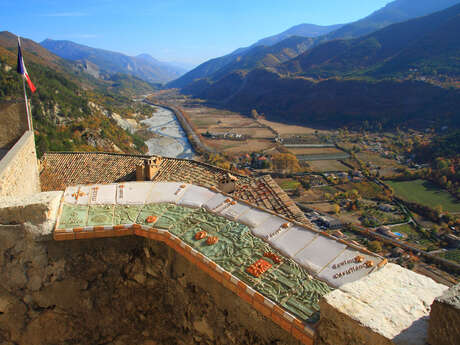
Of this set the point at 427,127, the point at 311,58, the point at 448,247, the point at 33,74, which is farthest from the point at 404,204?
the point at 311,58

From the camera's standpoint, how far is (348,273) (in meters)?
5.07

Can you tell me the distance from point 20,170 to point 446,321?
37.9 ft

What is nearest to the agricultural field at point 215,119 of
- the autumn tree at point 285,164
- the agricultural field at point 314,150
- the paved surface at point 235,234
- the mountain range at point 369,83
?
the mountain range at point 369,83

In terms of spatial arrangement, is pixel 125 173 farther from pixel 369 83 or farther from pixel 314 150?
pixel 369 83

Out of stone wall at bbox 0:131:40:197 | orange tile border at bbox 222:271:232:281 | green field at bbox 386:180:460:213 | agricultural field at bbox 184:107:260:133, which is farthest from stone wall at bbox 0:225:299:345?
agricultural field at bbox 184:107:260:133

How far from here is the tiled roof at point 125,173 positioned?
1246cm

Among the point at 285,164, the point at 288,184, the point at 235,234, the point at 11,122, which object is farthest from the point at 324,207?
the point at 235,234

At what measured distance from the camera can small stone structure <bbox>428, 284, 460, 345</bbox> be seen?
126 inches

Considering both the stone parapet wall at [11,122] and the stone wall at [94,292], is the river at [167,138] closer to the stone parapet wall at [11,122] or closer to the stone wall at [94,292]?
the stone parapet wall at [11,122]

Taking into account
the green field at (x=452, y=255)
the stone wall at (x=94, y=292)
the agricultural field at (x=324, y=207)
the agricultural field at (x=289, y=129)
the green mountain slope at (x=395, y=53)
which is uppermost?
the green mountain slope at (x=395, y=53)

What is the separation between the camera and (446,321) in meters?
3.27

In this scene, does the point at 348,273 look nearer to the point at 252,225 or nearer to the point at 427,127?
the point at 252,225

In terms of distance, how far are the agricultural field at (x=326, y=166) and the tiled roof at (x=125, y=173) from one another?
4517cm

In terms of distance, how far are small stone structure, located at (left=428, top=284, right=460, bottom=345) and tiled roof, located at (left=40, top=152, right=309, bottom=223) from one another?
8061 mm
